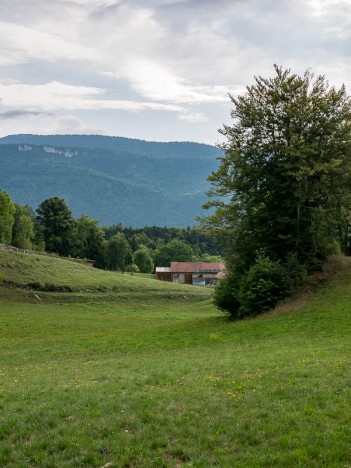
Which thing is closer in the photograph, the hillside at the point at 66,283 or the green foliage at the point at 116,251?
the hillside at the point at 66,283

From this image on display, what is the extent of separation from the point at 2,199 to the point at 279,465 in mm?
99437

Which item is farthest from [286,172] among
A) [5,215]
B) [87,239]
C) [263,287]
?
[87,239]

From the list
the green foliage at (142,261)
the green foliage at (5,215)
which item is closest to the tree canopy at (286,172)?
the green foliage at (5,215)

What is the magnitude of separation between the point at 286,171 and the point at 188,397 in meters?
27.6

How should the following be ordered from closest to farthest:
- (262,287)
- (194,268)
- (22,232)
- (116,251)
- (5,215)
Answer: (262,287), (5,215), (22,232), (116,251), (194,268)

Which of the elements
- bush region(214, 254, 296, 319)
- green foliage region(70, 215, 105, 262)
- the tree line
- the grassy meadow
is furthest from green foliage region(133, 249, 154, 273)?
the grassy meadow

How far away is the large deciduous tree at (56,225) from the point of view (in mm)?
114438

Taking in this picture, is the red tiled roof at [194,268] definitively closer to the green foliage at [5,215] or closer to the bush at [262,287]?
the green foliage at [5,215]

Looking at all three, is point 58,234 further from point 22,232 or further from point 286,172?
point 286,172

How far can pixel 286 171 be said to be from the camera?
37469 mm

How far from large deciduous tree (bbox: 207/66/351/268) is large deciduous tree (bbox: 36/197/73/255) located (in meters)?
80.5

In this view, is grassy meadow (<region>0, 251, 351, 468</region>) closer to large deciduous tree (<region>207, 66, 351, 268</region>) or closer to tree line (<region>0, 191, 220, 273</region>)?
large deciduous tree (<region>207, 66, 351, 268</region>)

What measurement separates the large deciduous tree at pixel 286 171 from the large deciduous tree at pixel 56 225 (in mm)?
80453

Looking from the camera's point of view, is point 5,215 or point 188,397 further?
point 5,215
